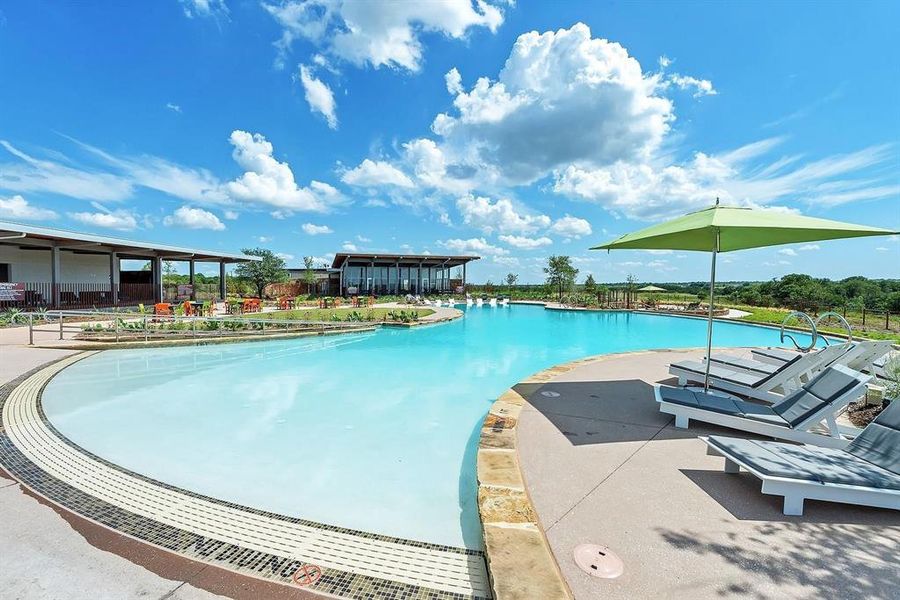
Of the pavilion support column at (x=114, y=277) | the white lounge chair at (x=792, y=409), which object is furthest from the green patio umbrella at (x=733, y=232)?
the pavilion support column at (x=114, y=277)

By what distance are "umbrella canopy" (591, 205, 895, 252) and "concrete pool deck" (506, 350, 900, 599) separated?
6.51ft

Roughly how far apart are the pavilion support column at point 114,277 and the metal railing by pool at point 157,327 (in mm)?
3955

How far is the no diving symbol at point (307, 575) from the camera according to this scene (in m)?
1.82

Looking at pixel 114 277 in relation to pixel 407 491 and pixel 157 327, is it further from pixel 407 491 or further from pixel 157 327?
pixel 407 491

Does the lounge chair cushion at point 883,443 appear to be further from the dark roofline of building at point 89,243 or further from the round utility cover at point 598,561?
the dark roofline of building at point 89,243

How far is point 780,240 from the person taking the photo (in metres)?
4.35

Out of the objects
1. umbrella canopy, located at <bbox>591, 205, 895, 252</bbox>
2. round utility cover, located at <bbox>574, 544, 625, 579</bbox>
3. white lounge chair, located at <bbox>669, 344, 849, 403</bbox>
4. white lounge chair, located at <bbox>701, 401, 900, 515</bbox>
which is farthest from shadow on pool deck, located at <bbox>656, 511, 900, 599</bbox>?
white lounge chair, located at <bbox>669, 344, 849, 403</bbox>

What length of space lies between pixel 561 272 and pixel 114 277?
28.2 m

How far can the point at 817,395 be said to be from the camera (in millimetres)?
3334

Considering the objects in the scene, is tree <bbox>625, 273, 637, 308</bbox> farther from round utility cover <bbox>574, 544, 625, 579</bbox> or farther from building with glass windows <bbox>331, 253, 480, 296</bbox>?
round utility cover <bbox>574, 544, 625, 579</bbox>

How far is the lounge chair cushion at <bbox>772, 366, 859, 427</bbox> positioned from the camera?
316cm

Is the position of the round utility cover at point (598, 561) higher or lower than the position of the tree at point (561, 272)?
lower

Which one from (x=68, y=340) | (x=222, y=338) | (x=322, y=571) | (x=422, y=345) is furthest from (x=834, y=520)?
(x=68, y=340)

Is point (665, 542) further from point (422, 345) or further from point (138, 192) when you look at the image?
point (138, 192)
